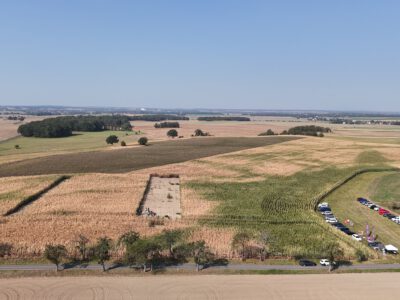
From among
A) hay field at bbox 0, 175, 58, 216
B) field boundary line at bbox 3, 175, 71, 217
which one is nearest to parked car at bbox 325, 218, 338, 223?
field boundary line at bbox 3, 175, 71, 217

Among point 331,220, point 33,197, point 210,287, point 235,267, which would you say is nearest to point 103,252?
point 210,287

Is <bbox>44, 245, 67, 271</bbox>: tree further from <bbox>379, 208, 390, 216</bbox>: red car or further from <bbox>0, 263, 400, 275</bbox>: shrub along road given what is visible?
<bbox>379, 208, 390, 216</bbox>: red car

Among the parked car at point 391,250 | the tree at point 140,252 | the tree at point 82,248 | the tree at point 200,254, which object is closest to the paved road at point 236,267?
the tree at point 200,254

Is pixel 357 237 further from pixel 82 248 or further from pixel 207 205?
pixel 82 248

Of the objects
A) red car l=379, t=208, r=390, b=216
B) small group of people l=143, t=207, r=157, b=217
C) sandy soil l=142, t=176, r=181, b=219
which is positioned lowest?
sandy soil l=142, t=176, r=181, b=219

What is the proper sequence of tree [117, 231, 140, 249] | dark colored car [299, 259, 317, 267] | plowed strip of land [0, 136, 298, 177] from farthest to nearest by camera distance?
plowed strip of land [0, 136, 298, 177]
tree [117, 231, 140, 249]
dark colored car [299, 259, 317, 267]

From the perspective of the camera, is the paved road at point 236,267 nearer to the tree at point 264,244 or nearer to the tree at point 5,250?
the tree at point 264,244
